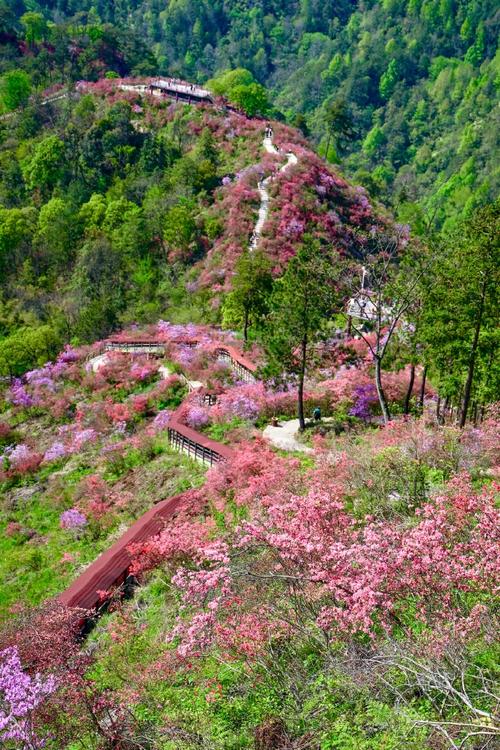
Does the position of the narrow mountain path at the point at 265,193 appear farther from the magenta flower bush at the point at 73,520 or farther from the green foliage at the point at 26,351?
the magenta flower bush at the point at 73,520

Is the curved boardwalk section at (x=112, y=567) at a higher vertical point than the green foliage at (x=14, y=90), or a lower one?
lower

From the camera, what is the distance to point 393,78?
169 metres

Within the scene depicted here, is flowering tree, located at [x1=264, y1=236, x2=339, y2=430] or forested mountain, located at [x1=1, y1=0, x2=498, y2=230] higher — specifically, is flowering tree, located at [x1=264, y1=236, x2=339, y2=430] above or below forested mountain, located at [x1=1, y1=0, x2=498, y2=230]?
below

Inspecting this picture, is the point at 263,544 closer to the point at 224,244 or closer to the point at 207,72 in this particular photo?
the point at 224,244

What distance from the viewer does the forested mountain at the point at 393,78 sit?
11394 cm

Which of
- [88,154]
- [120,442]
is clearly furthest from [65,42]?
[120,442]

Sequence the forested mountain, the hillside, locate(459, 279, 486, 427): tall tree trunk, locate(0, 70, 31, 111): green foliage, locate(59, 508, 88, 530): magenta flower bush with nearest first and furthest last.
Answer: locate(459, 279, 486, 427): tall tree trunk, locate(59, 508, 88, 530): magenta flower bush, the hillside, locate(0, 70, 31, 111): green foliage, the forested mountain

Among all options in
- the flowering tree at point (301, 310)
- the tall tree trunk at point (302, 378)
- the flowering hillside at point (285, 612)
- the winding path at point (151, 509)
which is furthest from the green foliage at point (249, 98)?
the flowering hillside at point (285, 612)

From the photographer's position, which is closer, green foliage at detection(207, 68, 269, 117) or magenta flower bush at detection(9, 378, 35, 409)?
magenta flower bush at detection(9, 378, 35, 409)

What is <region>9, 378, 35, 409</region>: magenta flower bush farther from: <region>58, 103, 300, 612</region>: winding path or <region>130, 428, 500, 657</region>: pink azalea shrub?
<region>130, 428, 500, 657</region>: pink azalea shrub

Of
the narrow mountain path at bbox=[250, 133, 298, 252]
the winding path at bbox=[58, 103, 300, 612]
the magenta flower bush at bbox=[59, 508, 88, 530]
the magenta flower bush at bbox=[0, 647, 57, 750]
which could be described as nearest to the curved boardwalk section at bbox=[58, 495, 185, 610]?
the winding path at bbox=[58, 103, 300, 612]

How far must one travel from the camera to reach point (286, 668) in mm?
10461

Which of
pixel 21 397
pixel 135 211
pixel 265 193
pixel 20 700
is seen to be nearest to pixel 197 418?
pixel 21 397

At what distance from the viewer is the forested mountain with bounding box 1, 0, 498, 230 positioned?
11394 cm
